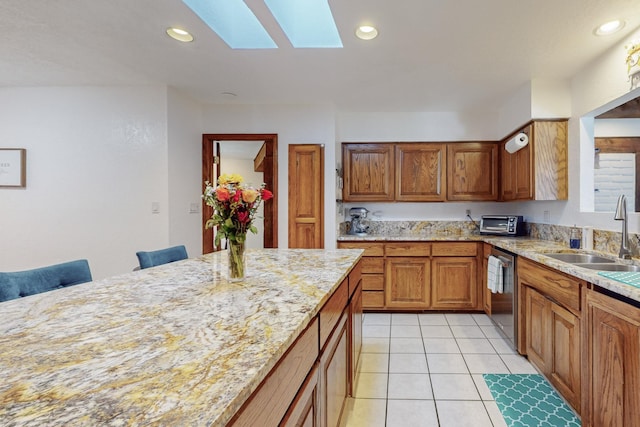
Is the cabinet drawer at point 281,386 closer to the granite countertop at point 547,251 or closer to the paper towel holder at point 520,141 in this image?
the granite countertop at point 547,251

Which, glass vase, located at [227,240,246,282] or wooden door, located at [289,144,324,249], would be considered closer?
glass vase, located at [227,240,246,282]

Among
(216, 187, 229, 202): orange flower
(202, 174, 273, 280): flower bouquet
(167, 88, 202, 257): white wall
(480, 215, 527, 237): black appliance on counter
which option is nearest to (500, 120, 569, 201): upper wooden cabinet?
(480, 215, 527, 237): black appliance on counter

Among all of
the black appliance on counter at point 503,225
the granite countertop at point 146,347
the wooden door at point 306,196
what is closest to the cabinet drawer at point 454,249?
the black appliance on counter at point 503,225

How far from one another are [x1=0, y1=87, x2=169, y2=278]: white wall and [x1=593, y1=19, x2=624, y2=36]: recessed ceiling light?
142 inches

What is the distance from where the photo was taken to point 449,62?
2.53 meters

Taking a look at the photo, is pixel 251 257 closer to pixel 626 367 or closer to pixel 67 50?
pixel 626 367

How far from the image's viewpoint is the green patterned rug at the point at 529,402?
1.77m

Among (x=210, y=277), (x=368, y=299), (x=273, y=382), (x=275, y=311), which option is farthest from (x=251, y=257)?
(x=368, y=299)

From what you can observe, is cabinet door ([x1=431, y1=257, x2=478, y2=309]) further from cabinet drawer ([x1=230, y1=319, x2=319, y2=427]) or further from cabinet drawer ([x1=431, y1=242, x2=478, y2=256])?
cabinet drawer ([x1=230, y1=319, x2=319, y2=427])

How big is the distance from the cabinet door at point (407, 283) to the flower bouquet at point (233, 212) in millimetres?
2415

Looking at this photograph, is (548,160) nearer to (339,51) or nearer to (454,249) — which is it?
(454,249)

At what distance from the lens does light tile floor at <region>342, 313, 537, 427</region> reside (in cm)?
183

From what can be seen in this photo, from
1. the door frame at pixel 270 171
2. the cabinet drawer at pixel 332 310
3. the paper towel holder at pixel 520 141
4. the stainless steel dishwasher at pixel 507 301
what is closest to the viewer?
the cabinet drawer at pixel 332 310

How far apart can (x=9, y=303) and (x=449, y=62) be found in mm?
3000
